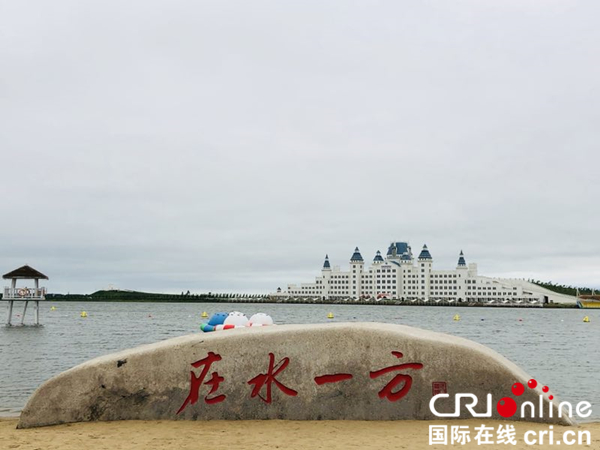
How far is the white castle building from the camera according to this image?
173375 millimetres

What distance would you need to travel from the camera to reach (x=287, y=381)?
940 centimetres

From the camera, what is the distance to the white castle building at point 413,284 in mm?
173375

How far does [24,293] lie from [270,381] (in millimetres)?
43218

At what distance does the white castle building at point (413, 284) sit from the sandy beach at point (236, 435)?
6657 inches

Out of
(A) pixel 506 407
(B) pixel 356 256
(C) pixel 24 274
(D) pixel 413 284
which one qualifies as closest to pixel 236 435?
(A) pixel 506 407

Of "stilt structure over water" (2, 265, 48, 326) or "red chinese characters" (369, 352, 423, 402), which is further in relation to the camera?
"stilt structure over water" (2, 265, 48, 326)

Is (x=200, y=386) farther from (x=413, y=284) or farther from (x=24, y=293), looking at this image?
(x=413, y=284)

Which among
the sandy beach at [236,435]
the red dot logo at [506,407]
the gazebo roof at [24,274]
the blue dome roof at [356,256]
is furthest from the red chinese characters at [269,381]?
the blue dome roof at [356,256]

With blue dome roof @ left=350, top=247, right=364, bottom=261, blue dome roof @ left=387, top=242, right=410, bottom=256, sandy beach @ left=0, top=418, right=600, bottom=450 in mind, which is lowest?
sandy beach @ left=0, top=418, right=600, bottom=450

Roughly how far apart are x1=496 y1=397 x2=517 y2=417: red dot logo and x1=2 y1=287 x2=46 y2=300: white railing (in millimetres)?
44340

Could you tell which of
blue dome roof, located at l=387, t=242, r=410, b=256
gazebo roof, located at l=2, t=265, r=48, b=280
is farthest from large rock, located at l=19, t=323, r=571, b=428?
blue dome roof, located at l=387, t=242, r=410, b=256

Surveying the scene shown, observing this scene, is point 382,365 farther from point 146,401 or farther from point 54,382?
point 54,382

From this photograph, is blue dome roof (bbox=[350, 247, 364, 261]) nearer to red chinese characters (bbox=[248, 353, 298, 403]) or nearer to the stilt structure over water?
the stilt structure over water

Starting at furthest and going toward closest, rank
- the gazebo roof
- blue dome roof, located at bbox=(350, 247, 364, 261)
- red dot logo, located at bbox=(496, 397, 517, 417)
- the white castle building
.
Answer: blue dome roof, located at bbox=(350, 247, 364, 261) < the white castle building < the gazebo roof < red dot logo, located at bbox=(496, 397, 517, 417)
